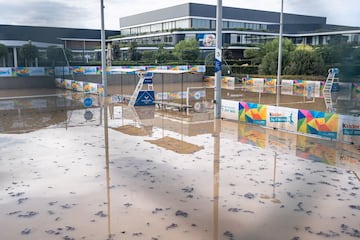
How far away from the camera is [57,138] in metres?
14.0

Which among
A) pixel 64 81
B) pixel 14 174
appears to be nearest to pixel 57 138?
pixel 14 174

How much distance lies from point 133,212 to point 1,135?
955cm

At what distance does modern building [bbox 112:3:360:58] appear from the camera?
7406 cm

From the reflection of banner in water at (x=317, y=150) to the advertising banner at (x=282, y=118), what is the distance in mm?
1107

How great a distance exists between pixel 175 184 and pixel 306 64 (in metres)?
36.8

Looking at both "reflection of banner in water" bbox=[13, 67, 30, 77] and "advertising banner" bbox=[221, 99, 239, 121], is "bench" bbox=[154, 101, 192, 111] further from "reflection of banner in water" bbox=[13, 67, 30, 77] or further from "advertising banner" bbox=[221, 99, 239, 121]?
"reflection of banner in water" bbox=[13, 67, 30, 77]

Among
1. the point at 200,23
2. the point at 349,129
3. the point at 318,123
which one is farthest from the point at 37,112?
the point at 200,23

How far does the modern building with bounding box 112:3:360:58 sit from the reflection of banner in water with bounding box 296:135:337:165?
56017 mm

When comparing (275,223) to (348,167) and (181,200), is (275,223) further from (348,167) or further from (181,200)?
(348,167)

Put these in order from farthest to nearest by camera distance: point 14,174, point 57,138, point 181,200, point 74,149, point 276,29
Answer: point 276,29, point 57,138, point 74,149, point 14,174, point 181,200

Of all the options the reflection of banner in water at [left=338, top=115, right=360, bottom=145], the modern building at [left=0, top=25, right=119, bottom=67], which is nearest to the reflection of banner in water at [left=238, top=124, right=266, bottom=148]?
the reflection of banner in water at [left=338, top=115, right=360, bottom=145]

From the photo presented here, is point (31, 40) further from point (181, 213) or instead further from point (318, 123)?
point (181, 213)

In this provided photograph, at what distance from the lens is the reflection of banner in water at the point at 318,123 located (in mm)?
13500

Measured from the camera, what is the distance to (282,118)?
611 inches
